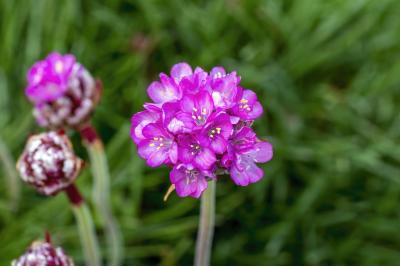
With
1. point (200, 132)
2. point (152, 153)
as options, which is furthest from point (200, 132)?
point (152, 153)

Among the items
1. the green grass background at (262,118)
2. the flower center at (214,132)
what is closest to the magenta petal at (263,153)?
the flower center at (214,132)

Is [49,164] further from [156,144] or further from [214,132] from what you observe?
[214,132]

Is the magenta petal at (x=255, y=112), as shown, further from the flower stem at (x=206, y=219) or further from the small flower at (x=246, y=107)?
the flower stem at (x=206, y=219)

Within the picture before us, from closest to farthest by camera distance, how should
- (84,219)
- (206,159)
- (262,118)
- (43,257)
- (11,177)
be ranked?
(206,159) → (43,257) → (84,219) → (11,177) → (262,118)

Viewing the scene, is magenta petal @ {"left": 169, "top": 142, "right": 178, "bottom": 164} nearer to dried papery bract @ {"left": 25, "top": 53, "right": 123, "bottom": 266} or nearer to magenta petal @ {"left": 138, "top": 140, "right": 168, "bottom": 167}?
magenta petal @ {"left": 138, "top": 140, "right": 168, "bottom": 167}

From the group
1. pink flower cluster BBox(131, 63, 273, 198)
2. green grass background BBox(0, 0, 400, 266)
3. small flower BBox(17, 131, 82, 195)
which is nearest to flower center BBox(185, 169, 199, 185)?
pink flower cluster BBox(131, 63, 273, 198)

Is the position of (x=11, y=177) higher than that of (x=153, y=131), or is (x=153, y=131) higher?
(x=11, y=177)

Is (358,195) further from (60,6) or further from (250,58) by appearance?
(60,6)

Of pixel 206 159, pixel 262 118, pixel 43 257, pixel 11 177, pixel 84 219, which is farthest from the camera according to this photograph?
pixel 262 118

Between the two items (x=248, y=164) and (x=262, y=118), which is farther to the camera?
(x=262, y=118)
